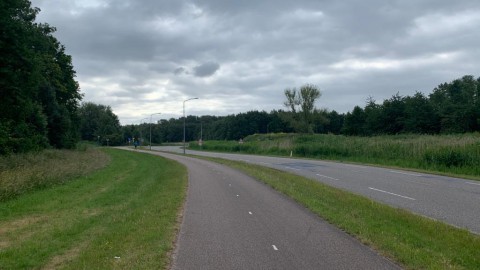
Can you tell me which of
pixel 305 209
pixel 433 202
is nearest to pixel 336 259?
pixel 305 209

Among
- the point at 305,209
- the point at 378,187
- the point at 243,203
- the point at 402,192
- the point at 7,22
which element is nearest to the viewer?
the point at 305,209

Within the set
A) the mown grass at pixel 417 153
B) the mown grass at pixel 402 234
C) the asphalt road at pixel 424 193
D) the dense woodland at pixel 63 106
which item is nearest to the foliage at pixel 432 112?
the dense woodland at pixel 63 106

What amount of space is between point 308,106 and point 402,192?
76.4 meters

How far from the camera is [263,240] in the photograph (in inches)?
352

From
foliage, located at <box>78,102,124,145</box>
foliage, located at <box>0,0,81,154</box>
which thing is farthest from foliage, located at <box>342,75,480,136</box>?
foliage, located at <box>78,102,124,145</box>

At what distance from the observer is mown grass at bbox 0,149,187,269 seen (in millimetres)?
7578

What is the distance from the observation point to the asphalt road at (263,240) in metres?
7.28

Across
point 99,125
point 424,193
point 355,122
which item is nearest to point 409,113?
point 355,122

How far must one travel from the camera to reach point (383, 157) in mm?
→ 39000

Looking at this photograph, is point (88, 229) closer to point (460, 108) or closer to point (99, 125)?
point (460, 108)

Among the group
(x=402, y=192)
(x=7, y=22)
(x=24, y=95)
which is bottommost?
(x=402, y=192)

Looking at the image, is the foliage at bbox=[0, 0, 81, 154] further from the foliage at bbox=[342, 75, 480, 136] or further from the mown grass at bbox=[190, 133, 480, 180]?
the foliage at bbox=[342, 75, 480, 136]

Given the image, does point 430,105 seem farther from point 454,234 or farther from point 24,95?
point 454,234

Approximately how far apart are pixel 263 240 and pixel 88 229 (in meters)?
4.44
